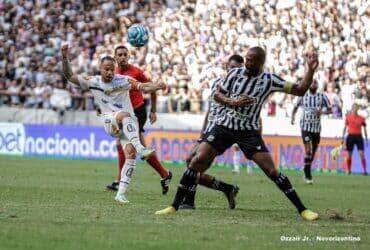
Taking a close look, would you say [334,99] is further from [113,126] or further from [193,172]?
[193,172]

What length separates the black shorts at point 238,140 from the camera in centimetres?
1384

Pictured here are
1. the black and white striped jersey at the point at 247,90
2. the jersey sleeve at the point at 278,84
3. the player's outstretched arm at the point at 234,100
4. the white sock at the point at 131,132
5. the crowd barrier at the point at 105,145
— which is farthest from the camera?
the crowd barrier at the point at 105,145

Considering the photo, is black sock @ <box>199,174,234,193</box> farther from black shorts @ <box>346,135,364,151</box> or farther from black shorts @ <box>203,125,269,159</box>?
black shorts @ <box>346,135,364,151</box>

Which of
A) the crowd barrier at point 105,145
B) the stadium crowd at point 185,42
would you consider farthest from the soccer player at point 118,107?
the stadium crowd at point 185,42

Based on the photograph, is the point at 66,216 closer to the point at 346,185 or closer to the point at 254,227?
the point at 254,227

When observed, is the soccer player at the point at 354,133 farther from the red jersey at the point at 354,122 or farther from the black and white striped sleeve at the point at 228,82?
the black and white striped sleeve at the point at 228,82

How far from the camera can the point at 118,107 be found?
16406mm

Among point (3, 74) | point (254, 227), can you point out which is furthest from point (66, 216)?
point (3, 74)

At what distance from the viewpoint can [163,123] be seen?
3631 centimetres

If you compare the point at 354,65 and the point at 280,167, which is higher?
the point at 354,65

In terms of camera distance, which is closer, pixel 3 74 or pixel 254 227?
pixel 254 227

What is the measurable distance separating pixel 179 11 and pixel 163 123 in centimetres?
503

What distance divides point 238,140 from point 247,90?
72cm

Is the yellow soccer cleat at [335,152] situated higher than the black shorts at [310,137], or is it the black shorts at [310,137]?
the black shorts at [310,137]
